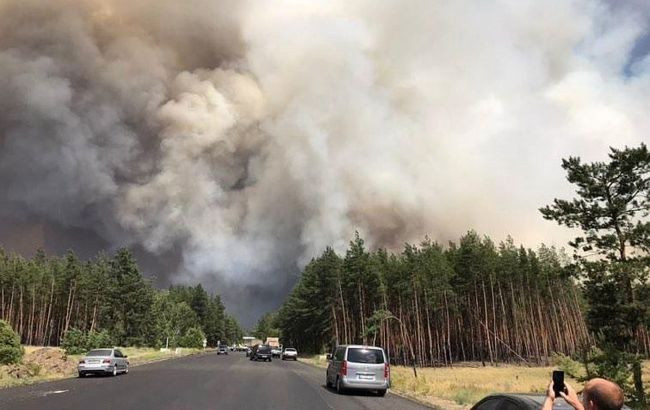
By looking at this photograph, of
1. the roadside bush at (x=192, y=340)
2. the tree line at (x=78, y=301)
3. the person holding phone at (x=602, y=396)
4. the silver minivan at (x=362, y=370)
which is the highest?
the tree line at (x=78, y=301)

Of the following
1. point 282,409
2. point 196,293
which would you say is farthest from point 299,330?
point 282,409

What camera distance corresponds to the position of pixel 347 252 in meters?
87.9

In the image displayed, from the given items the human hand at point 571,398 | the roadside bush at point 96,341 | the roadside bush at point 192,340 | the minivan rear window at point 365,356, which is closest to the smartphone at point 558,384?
the human hand at point 571,398

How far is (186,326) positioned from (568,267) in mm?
139915

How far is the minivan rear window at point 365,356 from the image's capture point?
77.3 feet

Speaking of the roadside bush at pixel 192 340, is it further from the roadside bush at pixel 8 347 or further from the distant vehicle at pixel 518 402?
the distant vehicle at pixel 518 402

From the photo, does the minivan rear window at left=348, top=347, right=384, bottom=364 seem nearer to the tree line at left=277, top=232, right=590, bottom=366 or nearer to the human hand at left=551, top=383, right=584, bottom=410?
the human hand at left=551, top=383, right=584, bottom=410

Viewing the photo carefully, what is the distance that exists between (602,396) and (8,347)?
117 ft

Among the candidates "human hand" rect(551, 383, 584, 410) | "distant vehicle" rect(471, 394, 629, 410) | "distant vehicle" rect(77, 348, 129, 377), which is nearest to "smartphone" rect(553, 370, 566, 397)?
"human hand" rect(551, 383, 584, 410)

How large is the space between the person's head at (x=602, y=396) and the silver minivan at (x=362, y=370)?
66.4ft

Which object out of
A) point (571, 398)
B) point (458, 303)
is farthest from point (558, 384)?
point (458, 303)

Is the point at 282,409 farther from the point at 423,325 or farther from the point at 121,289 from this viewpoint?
the point at 121,289

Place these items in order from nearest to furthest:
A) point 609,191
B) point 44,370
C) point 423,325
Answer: point 609,191
point 44,370
point 423,325

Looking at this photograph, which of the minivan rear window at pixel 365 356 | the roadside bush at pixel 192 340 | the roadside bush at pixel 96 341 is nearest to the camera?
the minivan rear window at pixel 365 356
